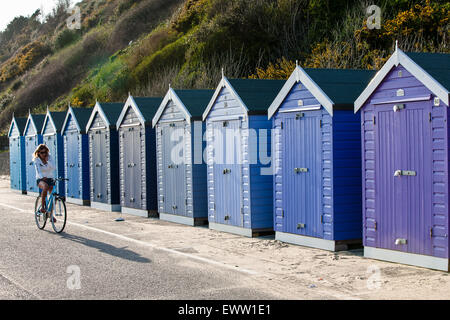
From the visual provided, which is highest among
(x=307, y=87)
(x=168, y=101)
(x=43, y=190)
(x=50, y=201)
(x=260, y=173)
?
(x=168, y=101)

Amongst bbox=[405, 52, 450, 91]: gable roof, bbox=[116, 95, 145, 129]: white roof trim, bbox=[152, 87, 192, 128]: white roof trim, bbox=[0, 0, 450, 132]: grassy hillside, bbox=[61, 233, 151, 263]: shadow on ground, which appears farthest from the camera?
bbox=[0, 0, 450, 132]: grassy hillside

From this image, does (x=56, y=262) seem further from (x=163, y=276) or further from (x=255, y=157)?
(x=255, y=157)

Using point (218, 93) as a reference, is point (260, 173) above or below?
below

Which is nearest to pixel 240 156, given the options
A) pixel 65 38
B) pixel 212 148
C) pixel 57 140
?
pixel 212 148

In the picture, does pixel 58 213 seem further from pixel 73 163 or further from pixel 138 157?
pixel 73 163

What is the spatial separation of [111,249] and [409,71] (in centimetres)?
538

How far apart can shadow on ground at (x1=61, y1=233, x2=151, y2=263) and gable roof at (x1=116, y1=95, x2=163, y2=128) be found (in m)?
4.40

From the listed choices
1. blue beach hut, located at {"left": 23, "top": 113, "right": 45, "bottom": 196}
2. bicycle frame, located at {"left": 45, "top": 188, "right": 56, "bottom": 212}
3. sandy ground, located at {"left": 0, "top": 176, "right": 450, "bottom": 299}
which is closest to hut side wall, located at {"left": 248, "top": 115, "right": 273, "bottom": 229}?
sandy ground, located at {"left": 0, "top": 176, "right": 450, "bottom": 299}

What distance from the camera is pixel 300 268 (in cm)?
866

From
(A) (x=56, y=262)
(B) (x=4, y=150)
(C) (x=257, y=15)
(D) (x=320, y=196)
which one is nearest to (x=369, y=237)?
(D) (x=320, y=196)

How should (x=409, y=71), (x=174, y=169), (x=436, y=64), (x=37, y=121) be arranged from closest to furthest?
(x=409, y=71) → (x=436, y=64) → (x=174, y=169) → (x=37, y=121)

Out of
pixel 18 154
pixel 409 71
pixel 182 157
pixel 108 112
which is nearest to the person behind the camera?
pixel 409 71

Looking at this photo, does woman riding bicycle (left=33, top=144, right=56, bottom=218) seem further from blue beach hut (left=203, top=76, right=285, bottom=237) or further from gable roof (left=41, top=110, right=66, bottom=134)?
gable roof (left=41, top=110, right=66, bottom=134)

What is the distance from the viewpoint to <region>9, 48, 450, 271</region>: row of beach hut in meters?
8.34
